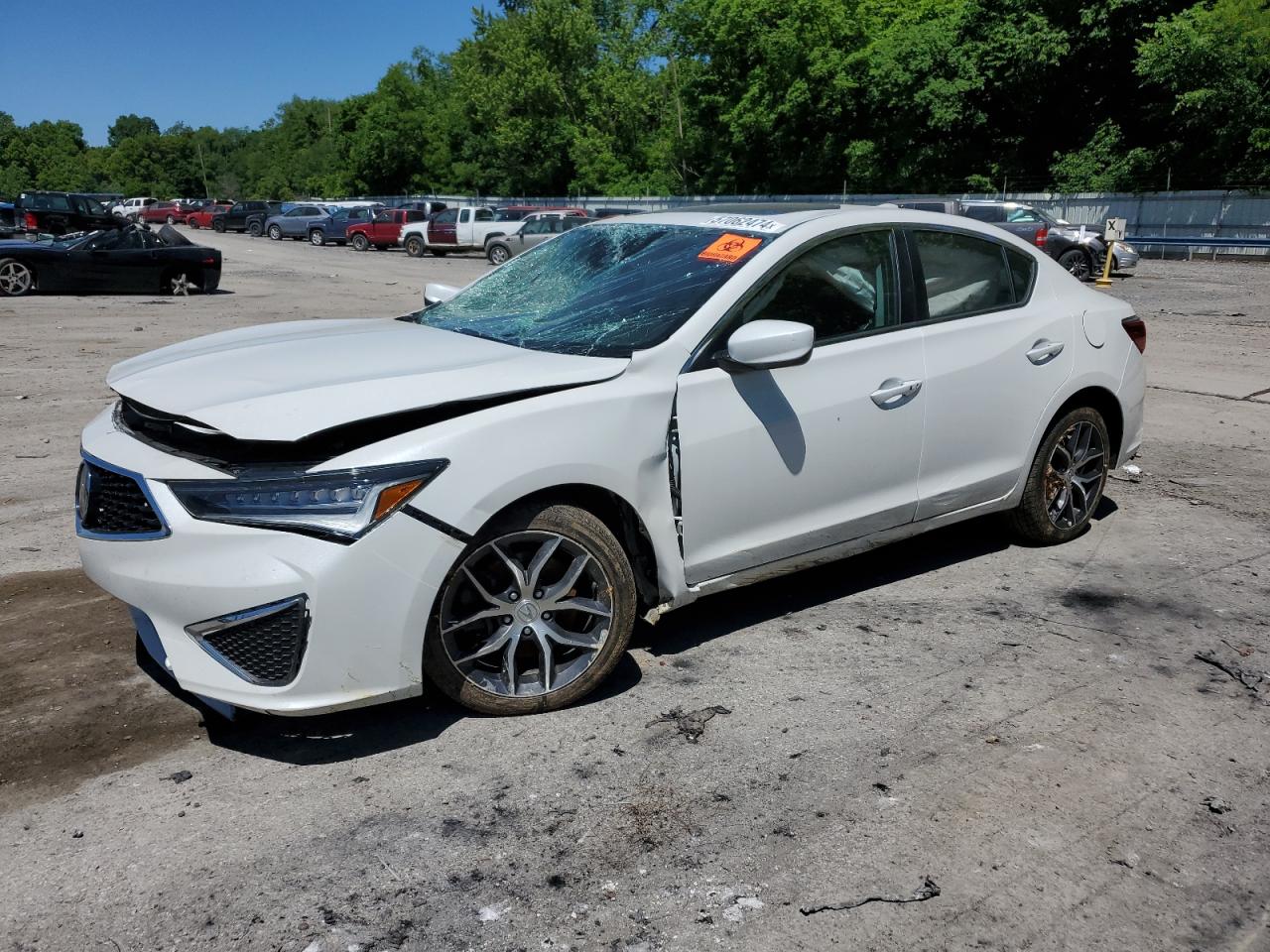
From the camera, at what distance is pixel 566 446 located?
3529 mm

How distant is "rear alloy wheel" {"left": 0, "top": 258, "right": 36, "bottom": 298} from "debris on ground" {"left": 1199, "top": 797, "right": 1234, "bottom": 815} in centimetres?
1996

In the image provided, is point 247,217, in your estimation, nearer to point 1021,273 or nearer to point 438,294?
point 438,294

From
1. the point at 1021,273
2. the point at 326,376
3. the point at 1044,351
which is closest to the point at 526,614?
the point at 326,376

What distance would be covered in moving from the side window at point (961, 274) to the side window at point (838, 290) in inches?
8.8

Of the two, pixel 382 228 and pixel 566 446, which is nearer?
pixel 566 446

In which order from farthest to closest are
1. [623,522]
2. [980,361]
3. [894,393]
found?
[980,361], [894,393], [623,522]

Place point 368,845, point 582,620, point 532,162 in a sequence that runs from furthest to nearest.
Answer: point 532,162 → point 582,620 → point 368,845

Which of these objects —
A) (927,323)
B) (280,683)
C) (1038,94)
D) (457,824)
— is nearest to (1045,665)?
(927,323)

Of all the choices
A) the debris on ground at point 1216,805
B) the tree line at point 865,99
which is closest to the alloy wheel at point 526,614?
the debris on ground at point 1216,805

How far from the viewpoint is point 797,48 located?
4762cm

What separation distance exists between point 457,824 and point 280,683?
0.66 metres

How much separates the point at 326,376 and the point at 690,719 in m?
1.67

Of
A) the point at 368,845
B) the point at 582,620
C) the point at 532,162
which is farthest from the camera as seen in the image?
the point at 532,162

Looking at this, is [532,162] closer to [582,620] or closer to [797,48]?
[797,48]
